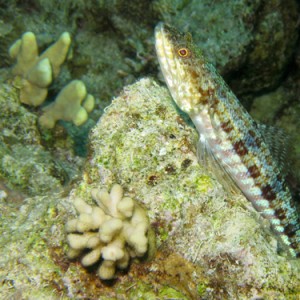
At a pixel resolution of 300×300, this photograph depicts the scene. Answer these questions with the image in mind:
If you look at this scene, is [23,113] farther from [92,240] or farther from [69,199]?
[92,240]

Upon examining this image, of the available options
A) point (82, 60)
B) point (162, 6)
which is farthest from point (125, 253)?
point (82, 60)

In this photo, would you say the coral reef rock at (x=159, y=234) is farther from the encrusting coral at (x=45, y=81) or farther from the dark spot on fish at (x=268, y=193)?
the encrusting coral at (x=45, y=81)

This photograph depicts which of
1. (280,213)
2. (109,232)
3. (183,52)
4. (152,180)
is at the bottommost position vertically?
(280,213)

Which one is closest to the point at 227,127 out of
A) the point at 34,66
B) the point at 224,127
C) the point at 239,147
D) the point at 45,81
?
the point at 224,127

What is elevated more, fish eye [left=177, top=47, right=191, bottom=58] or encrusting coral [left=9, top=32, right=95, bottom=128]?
fish eye [left=177, top=47, right=191, bottom=58]

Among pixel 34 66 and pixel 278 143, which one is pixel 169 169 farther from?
pixel 34 66

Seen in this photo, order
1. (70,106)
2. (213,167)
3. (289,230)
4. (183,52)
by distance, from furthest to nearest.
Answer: (70,106) < (289,230) < (183,52) < (213,167)

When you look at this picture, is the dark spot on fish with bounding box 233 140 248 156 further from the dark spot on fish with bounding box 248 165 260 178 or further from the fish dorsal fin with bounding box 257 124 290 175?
the fish dorsal fin with bounding box 257 124 290 175

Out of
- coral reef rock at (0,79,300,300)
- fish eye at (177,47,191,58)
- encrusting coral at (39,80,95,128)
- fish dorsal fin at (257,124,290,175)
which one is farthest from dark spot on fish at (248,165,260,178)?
encrusting coral at (39,80,95,128)
